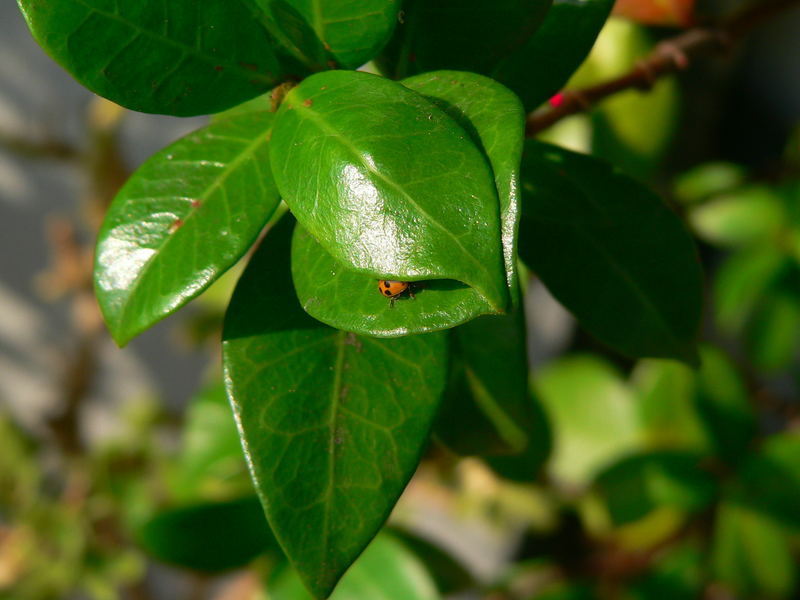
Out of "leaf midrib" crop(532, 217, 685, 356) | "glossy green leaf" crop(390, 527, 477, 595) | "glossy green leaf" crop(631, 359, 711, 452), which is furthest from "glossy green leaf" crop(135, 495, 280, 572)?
"glossy green leaf" crop(631, 359, 711, 452)

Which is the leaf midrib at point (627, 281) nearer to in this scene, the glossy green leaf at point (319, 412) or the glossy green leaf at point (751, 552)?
the glossy green leaf at point (319, 412)

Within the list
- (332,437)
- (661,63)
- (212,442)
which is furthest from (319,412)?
(212,442)

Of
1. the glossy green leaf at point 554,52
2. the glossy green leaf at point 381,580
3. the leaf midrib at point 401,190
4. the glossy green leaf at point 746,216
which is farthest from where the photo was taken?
the glossy green leaf at point 746,216

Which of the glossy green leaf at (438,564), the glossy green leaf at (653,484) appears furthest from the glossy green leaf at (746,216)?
the glossy green leaf at (438,564)

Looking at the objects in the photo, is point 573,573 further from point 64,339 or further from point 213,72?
point 64,339

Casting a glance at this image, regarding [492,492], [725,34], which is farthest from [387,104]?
[492,492]

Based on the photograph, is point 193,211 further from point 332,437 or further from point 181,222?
point 332,437

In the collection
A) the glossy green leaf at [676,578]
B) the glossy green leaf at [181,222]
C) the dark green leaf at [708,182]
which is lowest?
the glossy green leaf at [676,578]
